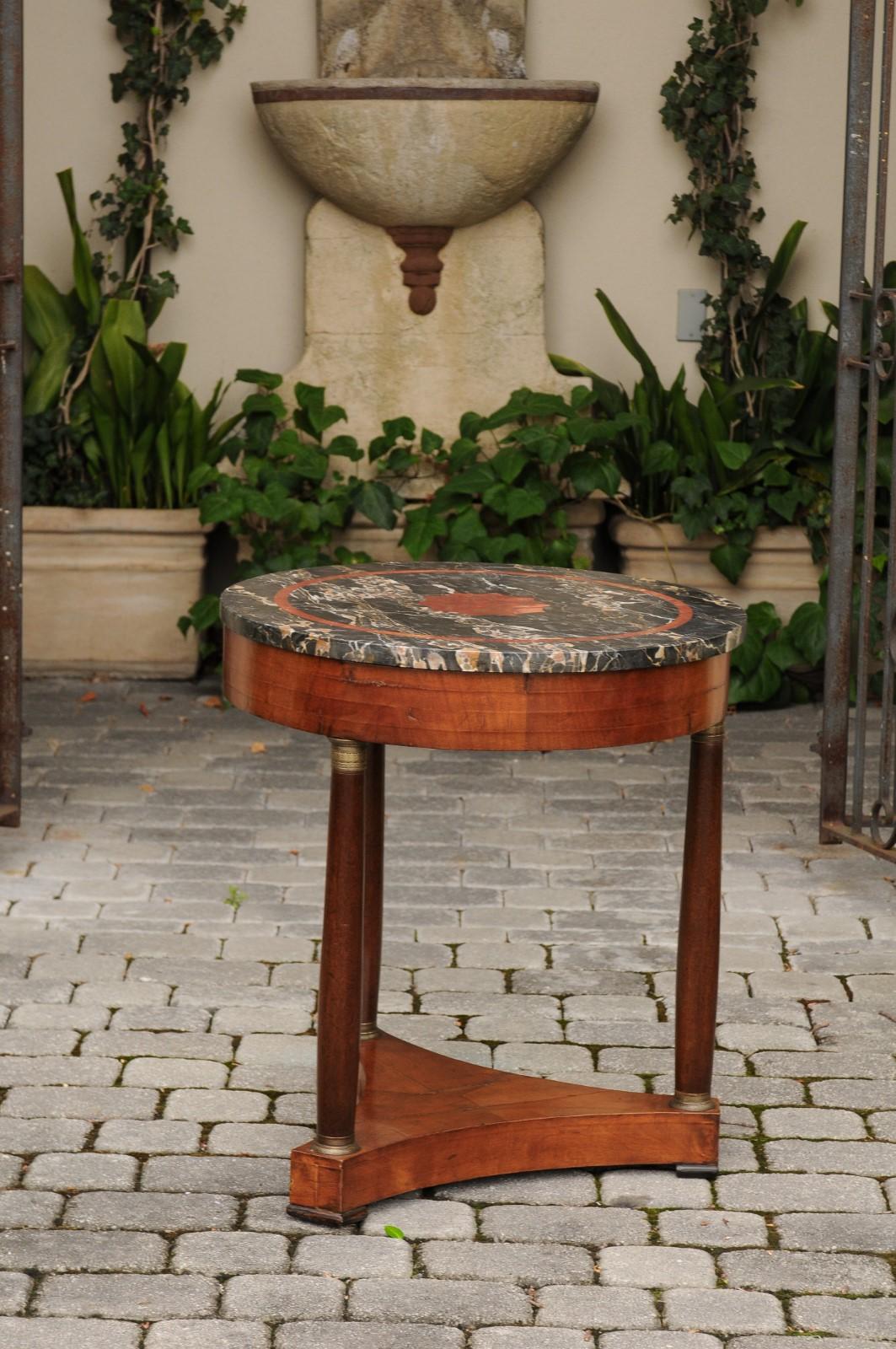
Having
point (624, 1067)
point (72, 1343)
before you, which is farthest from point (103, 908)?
point (72, 1343)

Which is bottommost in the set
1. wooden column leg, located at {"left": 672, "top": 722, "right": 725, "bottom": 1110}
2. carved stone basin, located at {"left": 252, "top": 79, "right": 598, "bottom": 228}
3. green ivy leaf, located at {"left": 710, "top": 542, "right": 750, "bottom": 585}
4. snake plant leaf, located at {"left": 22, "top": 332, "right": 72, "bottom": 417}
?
wooden column leg, located at {"left": 672, "top": 722, "right": 725, "bottom": 1110}

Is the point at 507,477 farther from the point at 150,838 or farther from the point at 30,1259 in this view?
the point at 30,1259

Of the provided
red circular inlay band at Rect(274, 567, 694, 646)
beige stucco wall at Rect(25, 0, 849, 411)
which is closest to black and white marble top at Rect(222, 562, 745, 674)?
red circular inlay band at Rect(274, 567, 694, 646)

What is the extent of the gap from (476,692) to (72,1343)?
3.20 feet

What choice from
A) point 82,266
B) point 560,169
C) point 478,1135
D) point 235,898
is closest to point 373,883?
point 478,1135

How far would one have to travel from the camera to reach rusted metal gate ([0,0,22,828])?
14.0 ft

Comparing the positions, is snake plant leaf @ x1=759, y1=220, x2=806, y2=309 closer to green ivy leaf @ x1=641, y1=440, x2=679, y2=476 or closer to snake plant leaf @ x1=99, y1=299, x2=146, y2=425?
green ivy leaf @ x1=641, y1=440, x2=679, y2=476

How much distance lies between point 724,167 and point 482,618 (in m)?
3.95

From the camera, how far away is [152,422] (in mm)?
6078

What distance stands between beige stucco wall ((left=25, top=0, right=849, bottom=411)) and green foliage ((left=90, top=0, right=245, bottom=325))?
7cm

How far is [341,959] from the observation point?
2621mm

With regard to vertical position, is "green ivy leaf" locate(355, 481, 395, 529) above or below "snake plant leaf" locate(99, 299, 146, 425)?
below

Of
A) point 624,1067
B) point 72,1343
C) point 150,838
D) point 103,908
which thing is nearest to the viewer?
point 72,1343

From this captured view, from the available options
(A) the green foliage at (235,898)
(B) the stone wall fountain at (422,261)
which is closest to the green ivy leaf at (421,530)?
(B) the stone wall fountain at (422,261)
